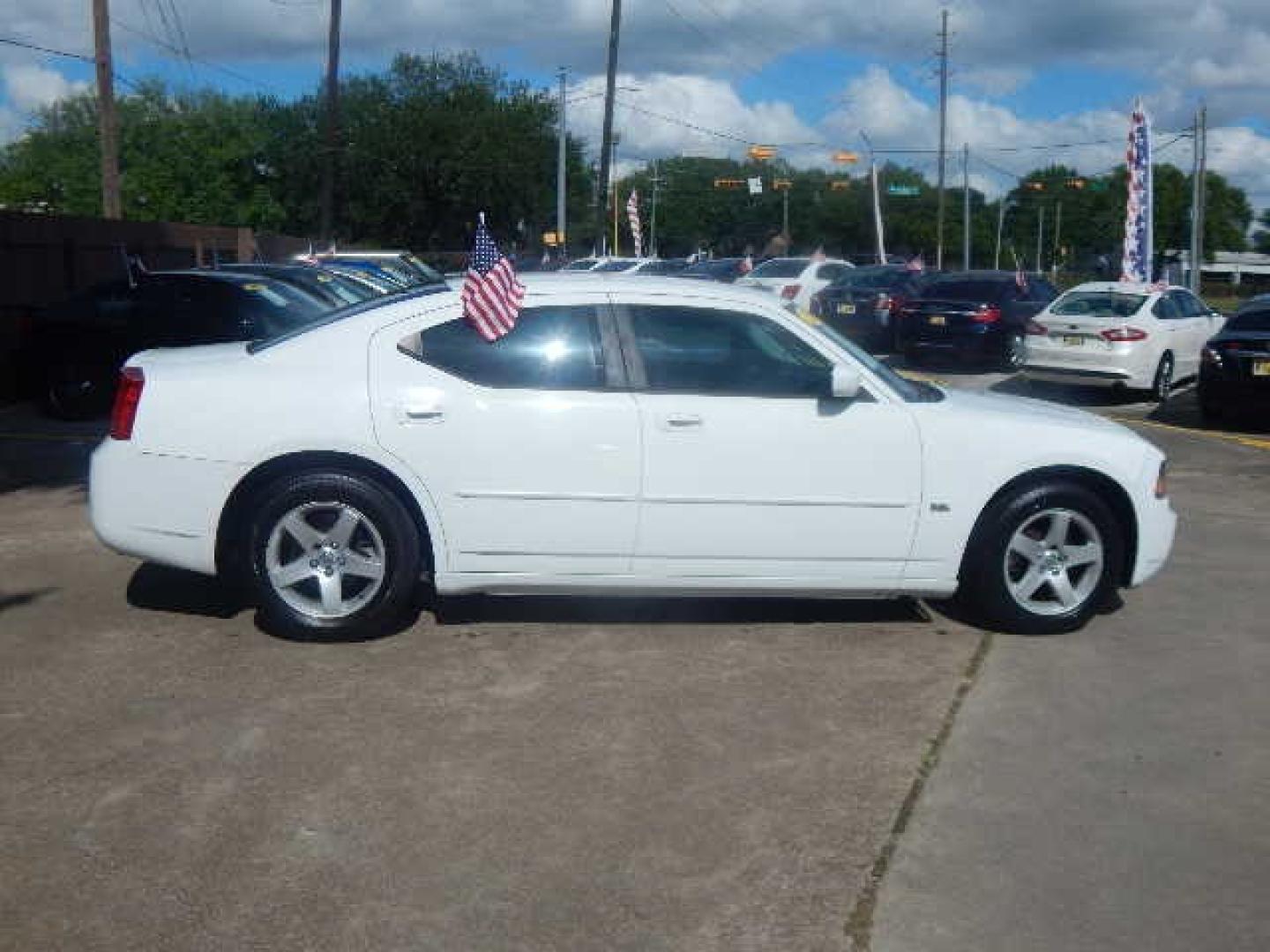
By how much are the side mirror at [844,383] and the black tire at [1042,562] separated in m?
0.88

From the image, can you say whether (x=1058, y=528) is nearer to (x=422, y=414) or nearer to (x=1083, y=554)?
(x=1083, y=554)

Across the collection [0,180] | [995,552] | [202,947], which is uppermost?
Result: [0,180]

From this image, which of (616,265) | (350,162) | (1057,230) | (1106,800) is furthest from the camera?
(1057,230)

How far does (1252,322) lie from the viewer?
47.9 ft

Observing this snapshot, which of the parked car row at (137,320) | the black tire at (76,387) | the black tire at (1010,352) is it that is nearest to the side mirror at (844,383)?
the parked car row at (137,320)

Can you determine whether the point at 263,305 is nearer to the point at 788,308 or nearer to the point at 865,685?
the point at 788,308

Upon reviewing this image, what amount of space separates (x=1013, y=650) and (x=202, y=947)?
3.90 metres

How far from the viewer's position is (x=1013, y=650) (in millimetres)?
6328

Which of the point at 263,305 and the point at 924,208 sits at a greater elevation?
the point at 924,208

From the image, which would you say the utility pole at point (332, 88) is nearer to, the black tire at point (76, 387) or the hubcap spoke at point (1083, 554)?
the black tire at point (76, 387)

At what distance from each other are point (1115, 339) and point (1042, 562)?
36.4 ft

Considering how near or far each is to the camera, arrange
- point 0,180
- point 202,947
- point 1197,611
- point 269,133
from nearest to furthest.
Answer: point 202,947
point 1197,611
point 269,133
point 0,180

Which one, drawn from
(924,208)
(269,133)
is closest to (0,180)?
(269,133)

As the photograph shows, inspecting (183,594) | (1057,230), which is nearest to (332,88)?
(183,594)
